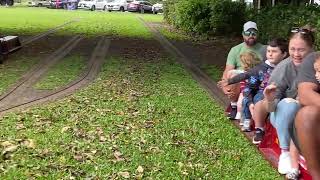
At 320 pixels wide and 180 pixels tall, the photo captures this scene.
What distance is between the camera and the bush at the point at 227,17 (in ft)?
78.1

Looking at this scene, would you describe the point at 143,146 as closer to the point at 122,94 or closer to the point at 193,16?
the point at 122,94

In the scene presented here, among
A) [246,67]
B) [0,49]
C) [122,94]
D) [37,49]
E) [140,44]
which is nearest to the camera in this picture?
[246,67]

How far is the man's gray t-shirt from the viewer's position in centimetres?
496

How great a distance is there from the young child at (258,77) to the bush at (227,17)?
667 inches

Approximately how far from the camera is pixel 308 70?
16.5 ft

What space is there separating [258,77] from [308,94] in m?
2.09

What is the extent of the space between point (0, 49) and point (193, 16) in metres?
12.5

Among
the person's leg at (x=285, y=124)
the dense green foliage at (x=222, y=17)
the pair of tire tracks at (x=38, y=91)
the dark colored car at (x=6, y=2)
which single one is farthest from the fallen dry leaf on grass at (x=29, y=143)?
the dark colored car at (x=6, y=2)

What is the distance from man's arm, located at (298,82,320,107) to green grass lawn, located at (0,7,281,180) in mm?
925

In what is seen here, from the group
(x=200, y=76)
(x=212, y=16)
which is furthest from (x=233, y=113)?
(x=212, y=16)

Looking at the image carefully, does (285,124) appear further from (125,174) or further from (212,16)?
(212,16)

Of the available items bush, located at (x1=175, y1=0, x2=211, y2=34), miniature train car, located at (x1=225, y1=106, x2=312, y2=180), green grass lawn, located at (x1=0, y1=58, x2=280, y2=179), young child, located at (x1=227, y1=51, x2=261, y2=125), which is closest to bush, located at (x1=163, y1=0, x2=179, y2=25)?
bush, located at (x1=175, y1=0, x2=211, y2=34)

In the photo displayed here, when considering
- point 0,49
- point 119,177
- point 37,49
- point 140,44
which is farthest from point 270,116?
point 140,44

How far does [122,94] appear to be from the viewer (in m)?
9.82
